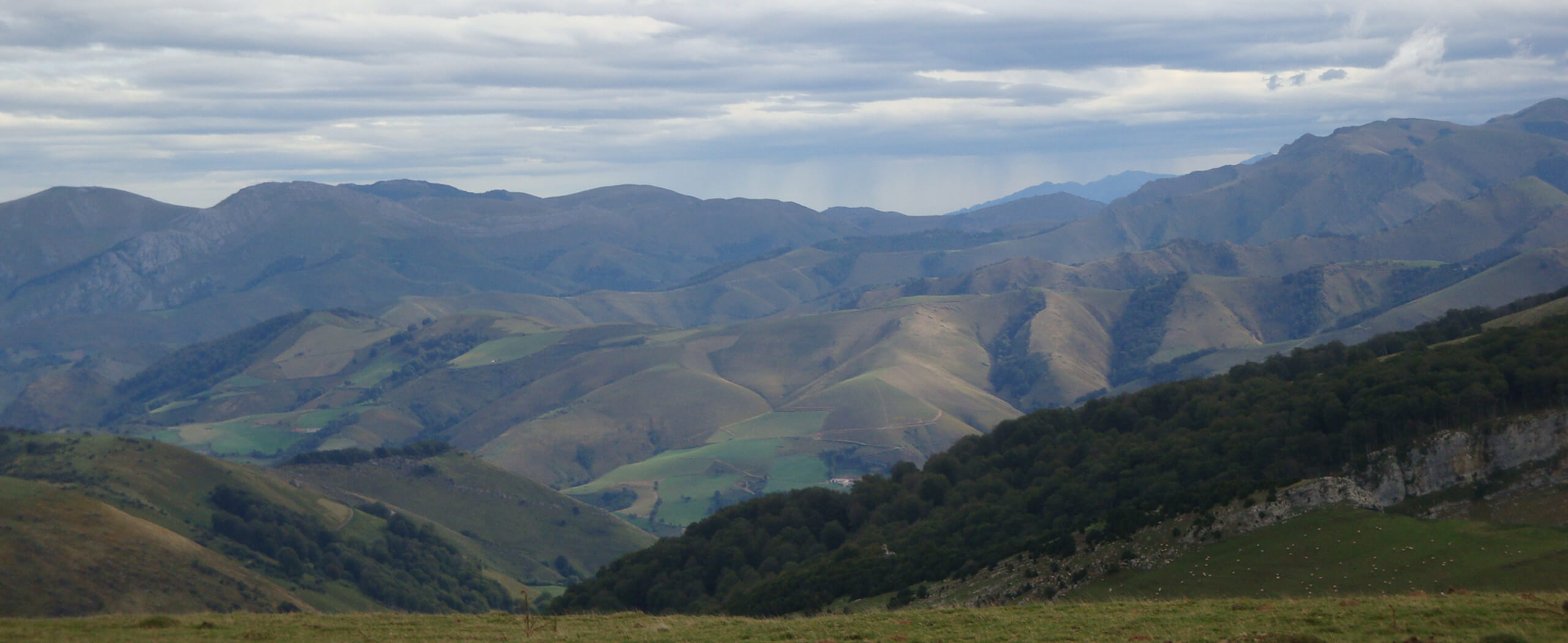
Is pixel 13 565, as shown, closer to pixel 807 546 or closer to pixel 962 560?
pixel 807 546

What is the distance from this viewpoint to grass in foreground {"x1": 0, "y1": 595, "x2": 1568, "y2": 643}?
3419cm

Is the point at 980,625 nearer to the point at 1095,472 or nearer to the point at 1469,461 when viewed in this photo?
the point at 1469,461

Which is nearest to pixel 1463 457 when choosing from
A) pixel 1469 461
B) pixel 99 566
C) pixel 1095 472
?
pixel 1469 461

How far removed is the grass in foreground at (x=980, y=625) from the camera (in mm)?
34188

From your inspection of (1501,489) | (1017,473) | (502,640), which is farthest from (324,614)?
(1017,473)

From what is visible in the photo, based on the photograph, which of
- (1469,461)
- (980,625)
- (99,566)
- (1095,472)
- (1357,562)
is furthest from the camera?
(99,566)

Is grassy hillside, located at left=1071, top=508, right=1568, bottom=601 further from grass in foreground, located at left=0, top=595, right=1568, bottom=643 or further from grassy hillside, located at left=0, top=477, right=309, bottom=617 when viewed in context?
grassy hillside, located at left=0, top=477, right=309, bottom=617

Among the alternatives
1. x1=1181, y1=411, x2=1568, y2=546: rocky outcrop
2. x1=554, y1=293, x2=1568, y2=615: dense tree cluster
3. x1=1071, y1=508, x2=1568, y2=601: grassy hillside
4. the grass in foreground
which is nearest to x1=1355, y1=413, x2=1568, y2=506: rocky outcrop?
x1=1181, y1=411, x2=1568, y2=546: rocky outcrop

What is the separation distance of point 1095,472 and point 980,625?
7268 cm

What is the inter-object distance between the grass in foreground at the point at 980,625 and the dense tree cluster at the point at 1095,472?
986 inches

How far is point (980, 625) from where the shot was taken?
133 feet

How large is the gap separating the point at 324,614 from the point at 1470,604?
4359 cm

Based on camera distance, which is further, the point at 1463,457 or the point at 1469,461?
the point at 1463,457

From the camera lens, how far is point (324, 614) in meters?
48.0
